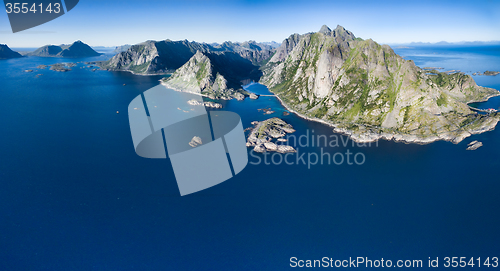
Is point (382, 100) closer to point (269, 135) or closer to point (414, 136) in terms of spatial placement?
point (414, 136)

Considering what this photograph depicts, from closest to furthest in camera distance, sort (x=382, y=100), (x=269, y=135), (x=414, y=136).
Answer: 1. (x=414, y=136)
2. (x=269, y=135)
3. (x=382, y=100)

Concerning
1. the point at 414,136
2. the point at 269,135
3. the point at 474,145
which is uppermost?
the point at 269,135

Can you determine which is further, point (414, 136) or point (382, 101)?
point (382, 101)

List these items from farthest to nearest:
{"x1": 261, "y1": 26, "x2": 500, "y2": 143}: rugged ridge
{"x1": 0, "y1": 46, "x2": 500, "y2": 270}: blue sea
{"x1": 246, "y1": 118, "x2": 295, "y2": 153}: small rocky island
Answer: {"x1": 261, "y1": 26, "x2": 500, "y2": 143}: rugged ridge < {"x1": 246, "y1": 118, "x2": 295, "y2": 153}: small rocky island < {"x1": 0, "y1": 46, "x2": 500, "y2": 270}: blue sea

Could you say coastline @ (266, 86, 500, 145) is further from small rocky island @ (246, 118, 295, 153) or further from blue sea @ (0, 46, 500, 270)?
small rocky island @ (246, 118, 295, 153)

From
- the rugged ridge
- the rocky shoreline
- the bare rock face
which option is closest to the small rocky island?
the rugged ridge

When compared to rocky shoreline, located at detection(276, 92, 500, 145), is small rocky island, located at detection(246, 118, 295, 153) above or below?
above

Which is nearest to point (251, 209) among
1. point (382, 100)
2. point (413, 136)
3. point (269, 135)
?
point (269, 135)
